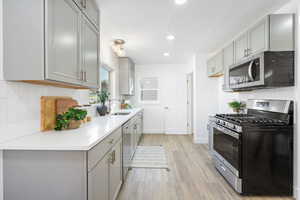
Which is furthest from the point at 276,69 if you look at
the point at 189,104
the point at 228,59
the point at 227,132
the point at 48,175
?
the point at 189,104

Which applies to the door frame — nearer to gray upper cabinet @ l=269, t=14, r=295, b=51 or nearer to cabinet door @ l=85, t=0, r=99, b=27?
gray upper cabinet @ l=269, t=14, r=295, b=51

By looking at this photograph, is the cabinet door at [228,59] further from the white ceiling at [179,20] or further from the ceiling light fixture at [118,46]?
the ceiling light fixture at [118,46]

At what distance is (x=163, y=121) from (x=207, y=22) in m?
3.72

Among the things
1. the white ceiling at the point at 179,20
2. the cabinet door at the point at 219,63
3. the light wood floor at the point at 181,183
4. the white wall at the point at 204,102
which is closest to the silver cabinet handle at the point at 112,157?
the light wood floor at the point at 181,183

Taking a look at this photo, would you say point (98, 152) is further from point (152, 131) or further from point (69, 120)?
point (152, 131)

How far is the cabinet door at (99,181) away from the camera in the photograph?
1190 millimetres

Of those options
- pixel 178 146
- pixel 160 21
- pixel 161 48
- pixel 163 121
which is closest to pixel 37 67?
pixel 160 21

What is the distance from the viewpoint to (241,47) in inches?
101

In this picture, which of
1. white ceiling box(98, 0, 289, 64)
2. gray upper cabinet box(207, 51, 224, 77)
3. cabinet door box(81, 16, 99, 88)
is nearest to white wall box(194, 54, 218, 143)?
gray upper cabinet box(207, 51, 224, 77)

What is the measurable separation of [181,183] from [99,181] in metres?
1.42

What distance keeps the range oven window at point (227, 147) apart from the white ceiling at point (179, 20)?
5.57ft

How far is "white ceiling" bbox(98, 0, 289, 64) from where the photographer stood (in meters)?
2.09

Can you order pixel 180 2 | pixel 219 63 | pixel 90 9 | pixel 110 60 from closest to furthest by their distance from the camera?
pixel 90 9 < pixel 180 2 < pixel 219 63 < pixel 110 60

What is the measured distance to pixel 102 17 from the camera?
2.41m
